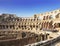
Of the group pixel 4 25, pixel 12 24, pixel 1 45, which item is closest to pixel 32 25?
pixel 12 24

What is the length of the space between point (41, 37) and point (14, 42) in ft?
22.4

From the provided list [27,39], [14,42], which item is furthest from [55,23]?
[14,42]

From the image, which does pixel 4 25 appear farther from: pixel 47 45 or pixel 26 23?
pixel 47 45

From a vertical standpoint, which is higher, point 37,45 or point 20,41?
point 37,45

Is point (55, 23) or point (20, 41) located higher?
point (55, 23)

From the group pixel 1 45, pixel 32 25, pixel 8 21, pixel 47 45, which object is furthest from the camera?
pixel 8 21

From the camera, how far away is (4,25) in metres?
44.5

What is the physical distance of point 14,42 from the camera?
60.8ft

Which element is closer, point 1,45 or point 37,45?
point 37,45

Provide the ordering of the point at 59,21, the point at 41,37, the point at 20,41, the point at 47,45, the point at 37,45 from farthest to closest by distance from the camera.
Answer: the point at 59,21 < the point at 41,37 < the point at 20,41 < the point at 47,45 < the point at 37,45

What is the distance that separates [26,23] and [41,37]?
71.5 feet

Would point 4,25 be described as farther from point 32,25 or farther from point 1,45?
point 1,45

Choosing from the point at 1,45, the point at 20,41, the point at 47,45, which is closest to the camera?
the point at 47,45

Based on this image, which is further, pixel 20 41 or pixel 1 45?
pixel 20 41
